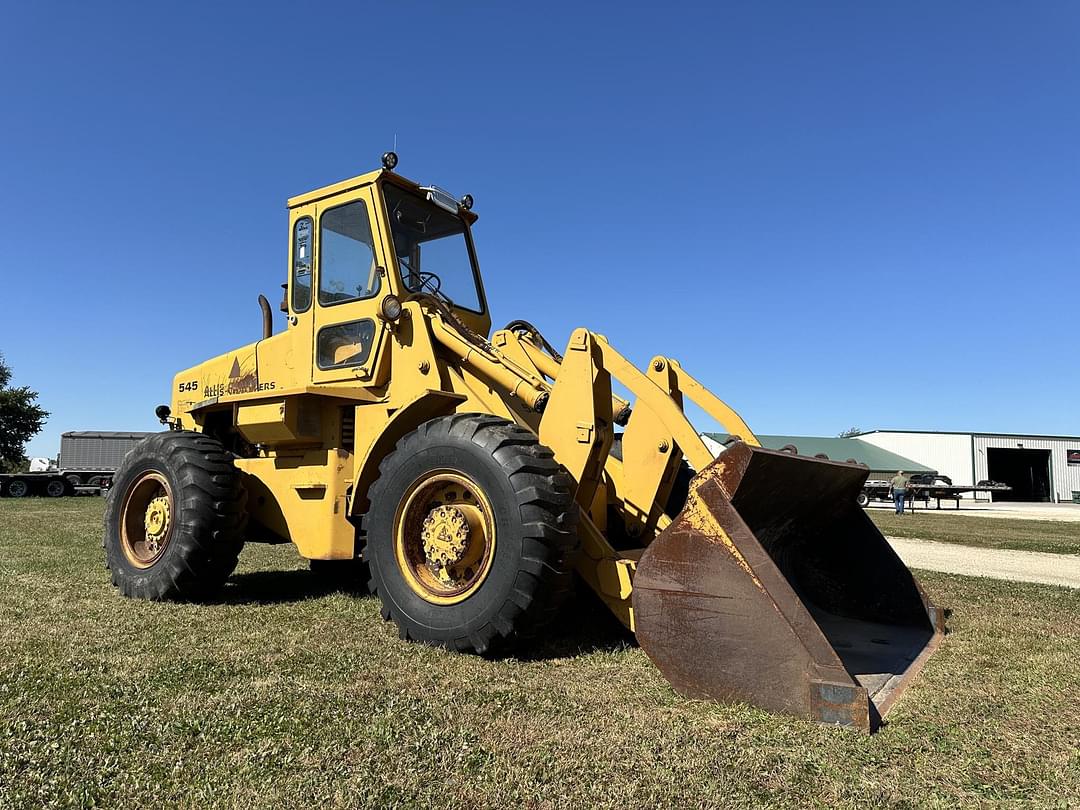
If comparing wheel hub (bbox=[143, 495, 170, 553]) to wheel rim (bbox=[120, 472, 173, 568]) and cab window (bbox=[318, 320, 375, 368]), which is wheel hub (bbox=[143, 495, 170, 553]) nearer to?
wheel rim (bbox=[120, 472, 173, 568])

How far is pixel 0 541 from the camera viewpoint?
11258 mm

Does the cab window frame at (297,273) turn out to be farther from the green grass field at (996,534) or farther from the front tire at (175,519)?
the green grass field at (996,534)

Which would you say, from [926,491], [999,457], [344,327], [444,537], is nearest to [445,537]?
[444,537]

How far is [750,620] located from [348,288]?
4460mm

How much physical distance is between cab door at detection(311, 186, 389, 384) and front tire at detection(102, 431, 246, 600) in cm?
122

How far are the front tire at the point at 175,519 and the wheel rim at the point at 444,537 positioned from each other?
217cm

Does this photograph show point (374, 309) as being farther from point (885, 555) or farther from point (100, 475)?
point (100, 475)

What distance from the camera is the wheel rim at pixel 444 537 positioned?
4.66m

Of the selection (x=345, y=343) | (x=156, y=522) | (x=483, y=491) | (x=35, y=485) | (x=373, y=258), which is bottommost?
(x=35, y=485)

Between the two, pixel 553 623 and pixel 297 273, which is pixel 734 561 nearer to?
pixel 553 623

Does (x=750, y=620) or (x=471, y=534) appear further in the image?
(x=471, y=534)

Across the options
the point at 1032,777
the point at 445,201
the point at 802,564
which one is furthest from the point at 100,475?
the point at 1032,777

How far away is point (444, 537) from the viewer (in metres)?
4.74

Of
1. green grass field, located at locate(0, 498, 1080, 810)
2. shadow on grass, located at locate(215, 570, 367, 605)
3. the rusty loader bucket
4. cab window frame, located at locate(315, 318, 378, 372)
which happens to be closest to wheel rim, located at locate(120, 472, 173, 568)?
shadow on grass, located at locate(215, 570, 367, 605)
